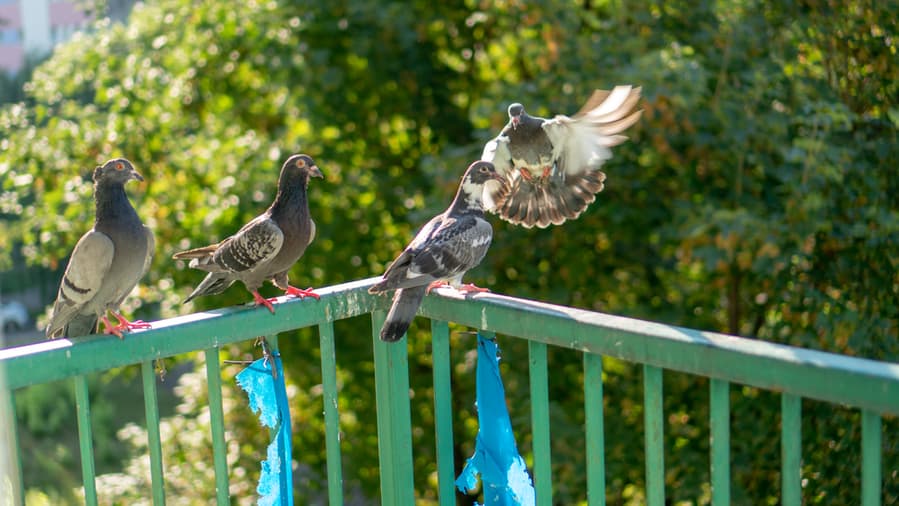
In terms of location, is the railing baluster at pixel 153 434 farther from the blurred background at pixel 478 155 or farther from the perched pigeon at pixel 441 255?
the blurred background at pixel 478 155

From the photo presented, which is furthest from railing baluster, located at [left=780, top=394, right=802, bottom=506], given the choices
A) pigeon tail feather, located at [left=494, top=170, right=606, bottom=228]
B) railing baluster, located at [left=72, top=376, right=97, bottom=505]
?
pigeon tail feather, located at [left=494, top=170, right=606, bottom=228]

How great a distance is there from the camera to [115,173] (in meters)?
2.43

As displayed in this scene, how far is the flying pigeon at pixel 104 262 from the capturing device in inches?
87.3

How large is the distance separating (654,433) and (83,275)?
1.35 m

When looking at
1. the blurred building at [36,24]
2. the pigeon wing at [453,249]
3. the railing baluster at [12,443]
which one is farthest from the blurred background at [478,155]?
the railing baluster at [12,443]

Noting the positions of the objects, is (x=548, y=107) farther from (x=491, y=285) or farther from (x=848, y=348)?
(x=848, y=348)

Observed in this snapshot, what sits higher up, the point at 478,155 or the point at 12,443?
the point at 478,155

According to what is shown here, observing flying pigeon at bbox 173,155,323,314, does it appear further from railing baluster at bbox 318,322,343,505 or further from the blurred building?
the blurred building

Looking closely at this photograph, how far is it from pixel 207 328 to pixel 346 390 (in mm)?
4139

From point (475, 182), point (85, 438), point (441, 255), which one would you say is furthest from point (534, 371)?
point (475, 182)

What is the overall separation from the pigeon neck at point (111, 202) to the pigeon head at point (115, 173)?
2 cm

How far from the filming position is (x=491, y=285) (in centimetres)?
504

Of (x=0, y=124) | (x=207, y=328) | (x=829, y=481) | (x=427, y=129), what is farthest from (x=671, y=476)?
(x=0, y=124)

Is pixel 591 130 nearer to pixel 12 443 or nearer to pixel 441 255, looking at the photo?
pixel 441 255
